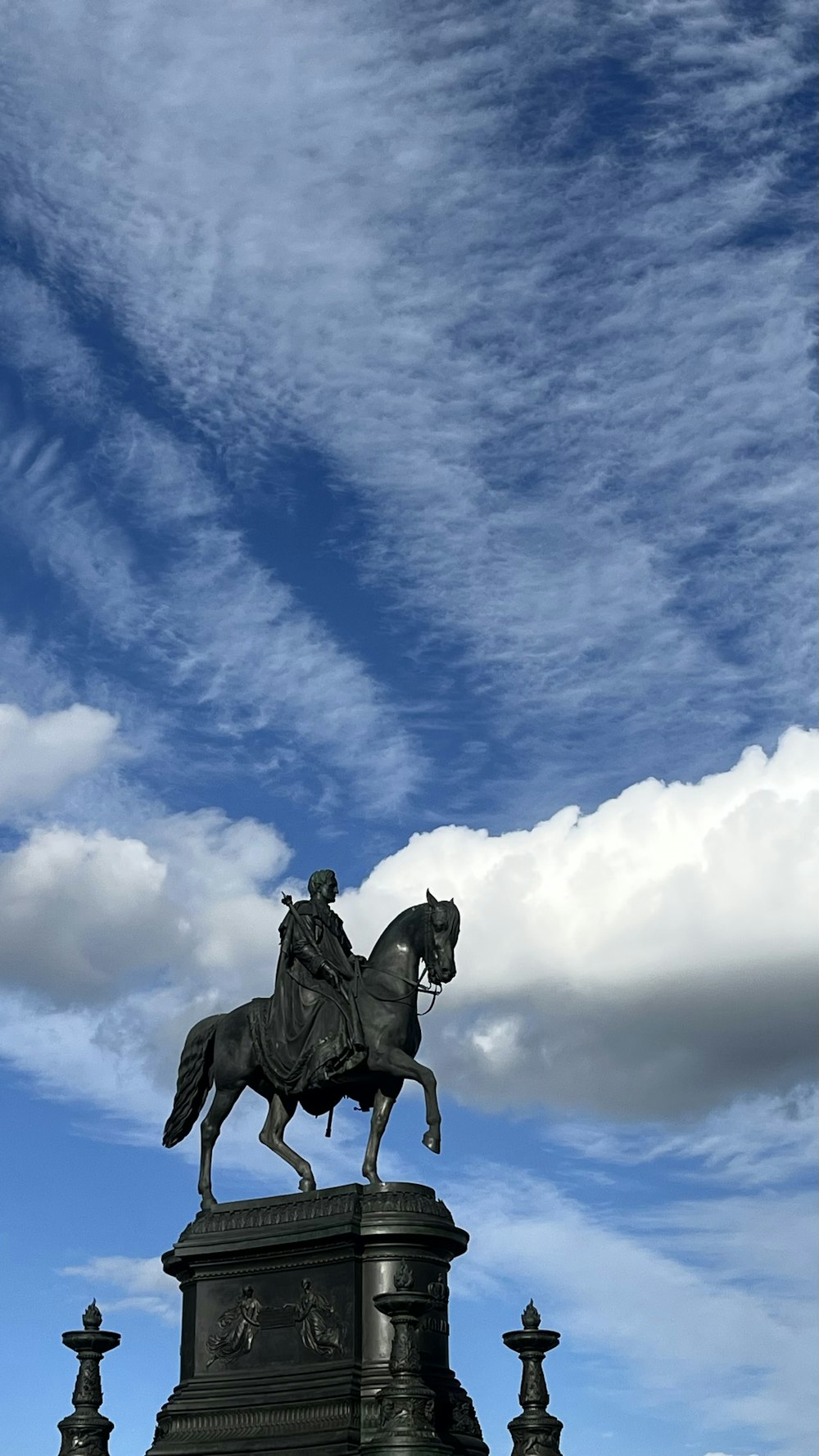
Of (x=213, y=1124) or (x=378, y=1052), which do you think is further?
(x=213, y=1124)

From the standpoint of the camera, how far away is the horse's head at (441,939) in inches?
1186

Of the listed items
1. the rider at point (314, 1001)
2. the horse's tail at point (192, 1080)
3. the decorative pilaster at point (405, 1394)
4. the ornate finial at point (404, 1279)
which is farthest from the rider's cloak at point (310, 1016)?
the decorative pilaster at point (405, 1394)

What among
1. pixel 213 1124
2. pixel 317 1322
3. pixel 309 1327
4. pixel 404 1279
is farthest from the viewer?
pixel 213 1124

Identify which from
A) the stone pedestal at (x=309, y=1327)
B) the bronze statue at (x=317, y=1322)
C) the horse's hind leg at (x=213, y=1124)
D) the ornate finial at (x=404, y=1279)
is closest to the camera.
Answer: the ornate finial at (x=404, y=1279)

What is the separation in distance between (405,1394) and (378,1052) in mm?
4879

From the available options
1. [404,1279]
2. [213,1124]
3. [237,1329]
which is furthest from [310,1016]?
[404,1279]

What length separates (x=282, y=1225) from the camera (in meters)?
30.2

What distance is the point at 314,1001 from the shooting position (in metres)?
31.2

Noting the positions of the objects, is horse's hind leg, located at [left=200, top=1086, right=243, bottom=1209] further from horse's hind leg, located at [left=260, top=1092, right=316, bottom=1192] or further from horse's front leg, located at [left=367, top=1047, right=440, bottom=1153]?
horse's front leg, located at [left=367, top=1047, right=440, bottom=1153]

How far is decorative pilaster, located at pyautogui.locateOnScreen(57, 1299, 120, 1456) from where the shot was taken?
108ft

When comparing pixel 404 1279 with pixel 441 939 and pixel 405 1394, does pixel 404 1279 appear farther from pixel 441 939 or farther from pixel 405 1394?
pixel 441 939

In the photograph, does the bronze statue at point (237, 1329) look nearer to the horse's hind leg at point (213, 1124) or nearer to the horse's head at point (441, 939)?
the horse's hind leg at point (213, 1124)

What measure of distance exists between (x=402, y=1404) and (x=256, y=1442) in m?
3.02

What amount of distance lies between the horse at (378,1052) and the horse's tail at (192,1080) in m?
0.46
